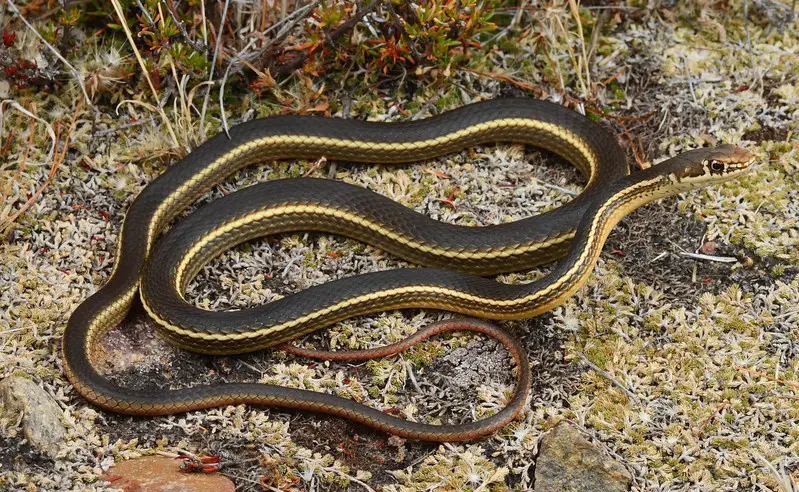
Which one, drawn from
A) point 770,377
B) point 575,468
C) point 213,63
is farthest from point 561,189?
point 213,63

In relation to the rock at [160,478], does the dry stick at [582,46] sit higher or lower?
higher

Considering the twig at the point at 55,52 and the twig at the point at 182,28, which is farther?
the twig at the point at 182,28

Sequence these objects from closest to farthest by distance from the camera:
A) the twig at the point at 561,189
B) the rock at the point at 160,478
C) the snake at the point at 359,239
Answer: the rock at the point at 160,478
the snake at the point at 359,239
the twig at the point at 561,189

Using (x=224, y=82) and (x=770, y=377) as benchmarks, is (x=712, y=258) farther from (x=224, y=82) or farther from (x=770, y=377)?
(x=224, y=82)

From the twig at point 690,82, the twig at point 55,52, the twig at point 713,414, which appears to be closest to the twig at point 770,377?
the twig at point 713,414

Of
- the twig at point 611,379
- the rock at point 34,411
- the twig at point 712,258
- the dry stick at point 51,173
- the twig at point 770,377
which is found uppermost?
the dry stick at point 51,173

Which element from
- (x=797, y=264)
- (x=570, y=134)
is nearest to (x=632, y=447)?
(x=797, y=264)

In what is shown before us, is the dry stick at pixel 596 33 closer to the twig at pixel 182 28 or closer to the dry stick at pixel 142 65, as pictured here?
the twig at pixel 182 28
